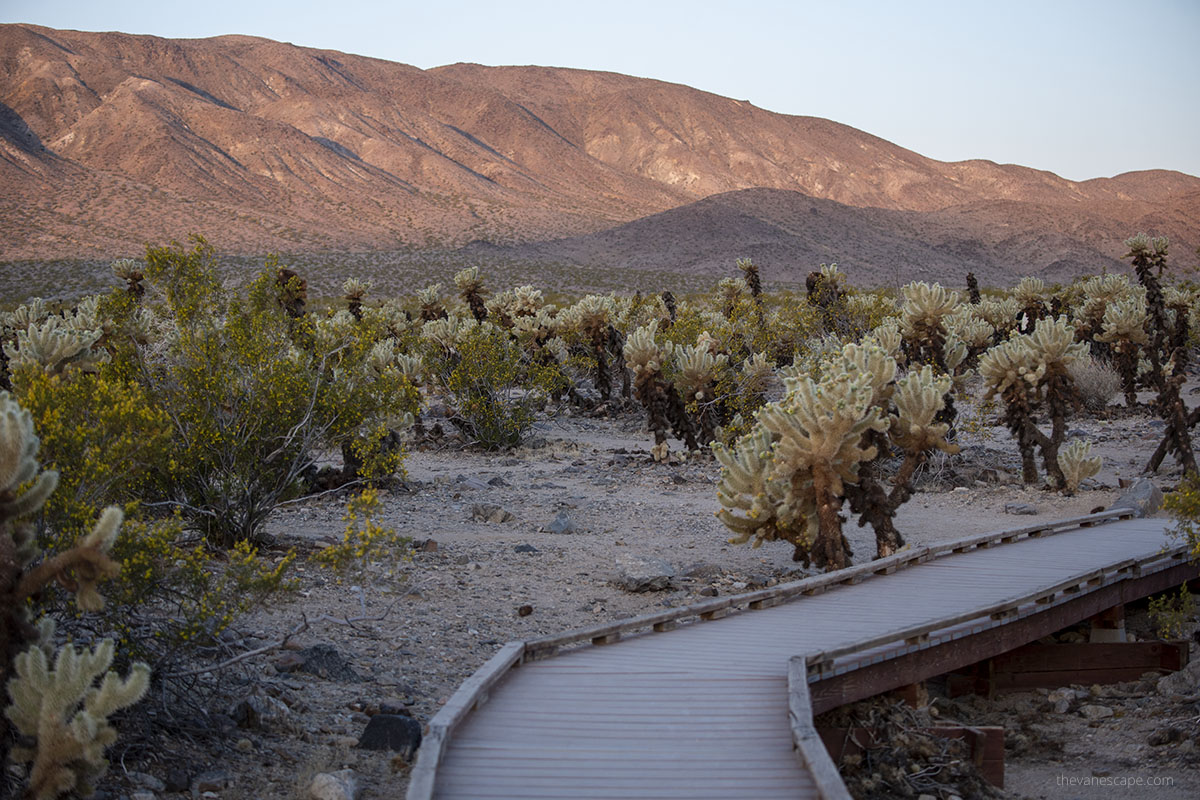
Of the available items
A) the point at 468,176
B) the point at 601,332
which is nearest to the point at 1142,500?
the point at 601,332

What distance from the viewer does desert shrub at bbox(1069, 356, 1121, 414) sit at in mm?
22828

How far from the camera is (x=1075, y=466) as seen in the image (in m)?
14.5

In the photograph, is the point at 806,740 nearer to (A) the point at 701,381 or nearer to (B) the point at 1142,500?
(B) the point at 1142,500

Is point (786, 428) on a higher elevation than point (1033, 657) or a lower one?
higher

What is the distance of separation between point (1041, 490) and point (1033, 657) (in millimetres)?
6061

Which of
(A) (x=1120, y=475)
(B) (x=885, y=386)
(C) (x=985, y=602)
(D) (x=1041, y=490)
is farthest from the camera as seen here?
(A) (x=1120, y=475)

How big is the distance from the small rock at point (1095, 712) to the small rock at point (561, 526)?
6100 millimetres

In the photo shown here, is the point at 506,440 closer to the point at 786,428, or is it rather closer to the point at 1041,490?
the point at 1041,490

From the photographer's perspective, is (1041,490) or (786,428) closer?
(786,428)

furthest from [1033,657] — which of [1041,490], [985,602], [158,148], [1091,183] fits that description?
[1091,183]

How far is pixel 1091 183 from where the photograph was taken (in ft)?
443

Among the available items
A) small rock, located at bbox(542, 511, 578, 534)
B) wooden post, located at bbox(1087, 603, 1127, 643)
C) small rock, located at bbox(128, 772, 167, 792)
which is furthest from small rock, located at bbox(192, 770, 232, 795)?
wooden post, located at bbox(1087, 603, 1127, 643)

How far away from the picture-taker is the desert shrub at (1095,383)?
74.9ft

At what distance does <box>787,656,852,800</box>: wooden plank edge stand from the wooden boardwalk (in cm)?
1
